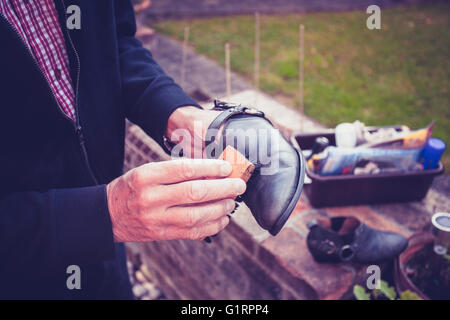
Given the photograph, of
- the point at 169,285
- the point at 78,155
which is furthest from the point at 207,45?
the point at 78,155

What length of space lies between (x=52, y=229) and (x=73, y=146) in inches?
14.3

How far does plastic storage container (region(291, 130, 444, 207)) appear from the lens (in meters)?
1.69

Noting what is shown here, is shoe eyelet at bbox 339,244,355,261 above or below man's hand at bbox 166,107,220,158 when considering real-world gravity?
below

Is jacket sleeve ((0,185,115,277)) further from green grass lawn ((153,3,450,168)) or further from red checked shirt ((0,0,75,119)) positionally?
green grass lawn ((153,3,450,168))

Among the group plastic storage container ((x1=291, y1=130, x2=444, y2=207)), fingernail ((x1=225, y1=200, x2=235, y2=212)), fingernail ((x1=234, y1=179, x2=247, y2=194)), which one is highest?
fingernail ((x1=234, y1=179, x2=247, y2=194))

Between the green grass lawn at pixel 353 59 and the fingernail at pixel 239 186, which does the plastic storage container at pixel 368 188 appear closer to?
the fingernail at pixel 239 186

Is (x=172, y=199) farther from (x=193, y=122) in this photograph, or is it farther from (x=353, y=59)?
(x=353, y=59)

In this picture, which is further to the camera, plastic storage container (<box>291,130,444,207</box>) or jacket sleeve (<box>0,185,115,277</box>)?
plastic storage container (<box>291,130,444,207</box>)

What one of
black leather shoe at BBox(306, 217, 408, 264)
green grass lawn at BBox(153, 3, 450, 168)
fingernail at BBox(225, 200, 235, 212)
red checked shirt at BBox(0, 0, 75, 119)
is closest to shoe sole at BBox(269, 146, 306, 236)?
fingernail at BBox(225, 200, 235, 212)

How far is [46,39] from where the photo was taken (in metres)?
1.03

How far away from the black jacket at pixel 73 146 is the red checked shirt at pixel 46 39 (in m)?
0.04

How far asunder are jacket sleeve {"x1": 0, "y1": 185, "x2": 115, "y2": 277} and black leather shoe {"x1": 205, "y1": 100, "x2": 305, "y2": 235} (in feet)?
1.21

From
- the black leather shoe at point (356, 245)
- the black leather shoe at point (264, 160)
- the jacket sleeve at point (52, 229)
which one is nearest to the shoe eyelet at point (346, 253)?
the black leather shoe at point (356, 245)
